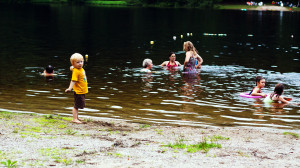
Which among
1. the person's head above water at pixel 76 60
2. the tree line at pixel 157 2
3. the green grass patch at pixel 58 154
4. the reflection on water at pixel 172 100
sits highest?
the tree line at pixel 157 2

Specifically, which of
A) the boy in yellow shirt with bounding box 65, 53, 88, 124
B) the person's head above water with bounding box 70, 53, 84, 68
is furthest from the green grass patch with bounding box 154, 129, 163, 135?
the person's head above water with bounding box 70, 53, 84, 68

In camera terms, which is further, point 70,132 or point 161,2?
point 161,2

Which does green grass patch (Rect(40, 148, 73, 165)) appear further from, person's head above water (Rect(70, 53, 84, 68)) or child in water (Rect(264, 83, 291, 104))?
child in water (Rect(264, 83, 291, 104))

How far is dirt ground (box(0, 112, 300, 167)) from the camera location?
778 cm

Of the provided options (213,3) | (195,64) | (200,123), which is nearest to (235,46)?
(195,64)

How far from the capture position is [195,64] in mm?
23922

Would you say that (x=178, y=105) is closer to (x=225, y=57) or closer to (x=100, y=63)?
(x=100, y=63)

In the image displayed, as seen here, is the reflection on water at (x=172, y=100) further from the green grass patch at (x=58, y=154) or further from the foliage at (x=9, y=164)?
the foliage at (x=9, y=164)

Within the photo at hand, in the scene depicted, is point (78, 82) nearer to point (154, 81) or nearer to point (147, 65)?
point (154, 81)

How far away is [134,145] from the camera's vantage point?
898cm

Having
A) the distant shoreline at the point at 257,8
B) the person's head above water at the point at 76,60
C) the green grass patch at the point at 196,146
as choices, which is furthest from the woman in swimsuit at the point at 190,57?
the distant shoreline at the point at 257,8

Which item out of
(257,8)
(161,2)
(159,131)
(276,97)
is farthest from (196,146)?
(161,2)

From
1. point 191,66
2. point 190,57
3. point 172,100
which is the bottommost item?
point 172,100

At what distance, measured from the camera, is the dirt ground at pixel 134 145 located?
7777mm
